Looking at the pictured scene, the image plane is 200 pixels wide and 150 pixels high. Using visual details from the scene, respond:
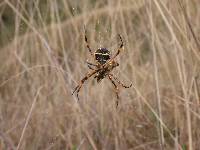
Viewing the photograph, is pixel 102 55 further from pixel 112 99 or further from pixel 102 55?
pixel 112 99

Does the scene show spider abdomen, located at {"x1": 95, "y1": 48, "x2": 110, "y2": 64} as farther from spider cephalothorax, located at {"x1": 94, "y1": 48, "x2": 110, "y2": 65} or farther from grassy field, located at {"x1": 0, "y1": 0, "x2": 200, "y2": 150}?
grassy field, located at {"x1": 0, "y1": 0, "x2": 200, "y2": 150}

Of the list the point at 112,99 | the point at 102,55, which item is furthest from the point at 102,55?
the point at 112,99

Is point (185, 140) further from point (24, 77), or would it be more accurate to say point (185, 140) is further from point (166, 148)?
point (24, 77)

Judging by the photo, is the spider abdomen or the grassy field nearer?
the spider abdomen

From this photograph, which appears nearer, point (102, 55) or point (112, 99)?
point (102, 55)

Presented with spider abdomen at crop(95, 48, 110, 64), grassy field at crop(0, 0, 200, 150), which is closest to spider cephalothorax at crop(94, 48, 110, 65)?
spider abdomen at crop(95, 48, 110, 64)

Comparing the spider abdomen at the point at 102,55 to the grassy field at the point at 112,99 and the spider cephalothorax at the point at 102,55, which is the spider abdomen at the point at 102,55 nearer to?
the spider cephalothorax at the point at 102,55

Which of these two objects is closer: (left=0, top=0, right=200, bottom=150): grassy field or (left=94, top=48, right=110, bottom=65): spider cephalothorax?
(left=94, top=48, right=110, bottom=65): spider cephalothorax

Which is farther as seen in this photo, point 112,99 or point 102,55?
point 112,99

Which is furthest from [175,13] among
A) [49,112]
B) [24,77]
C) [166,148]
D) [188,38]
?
[24,77]
